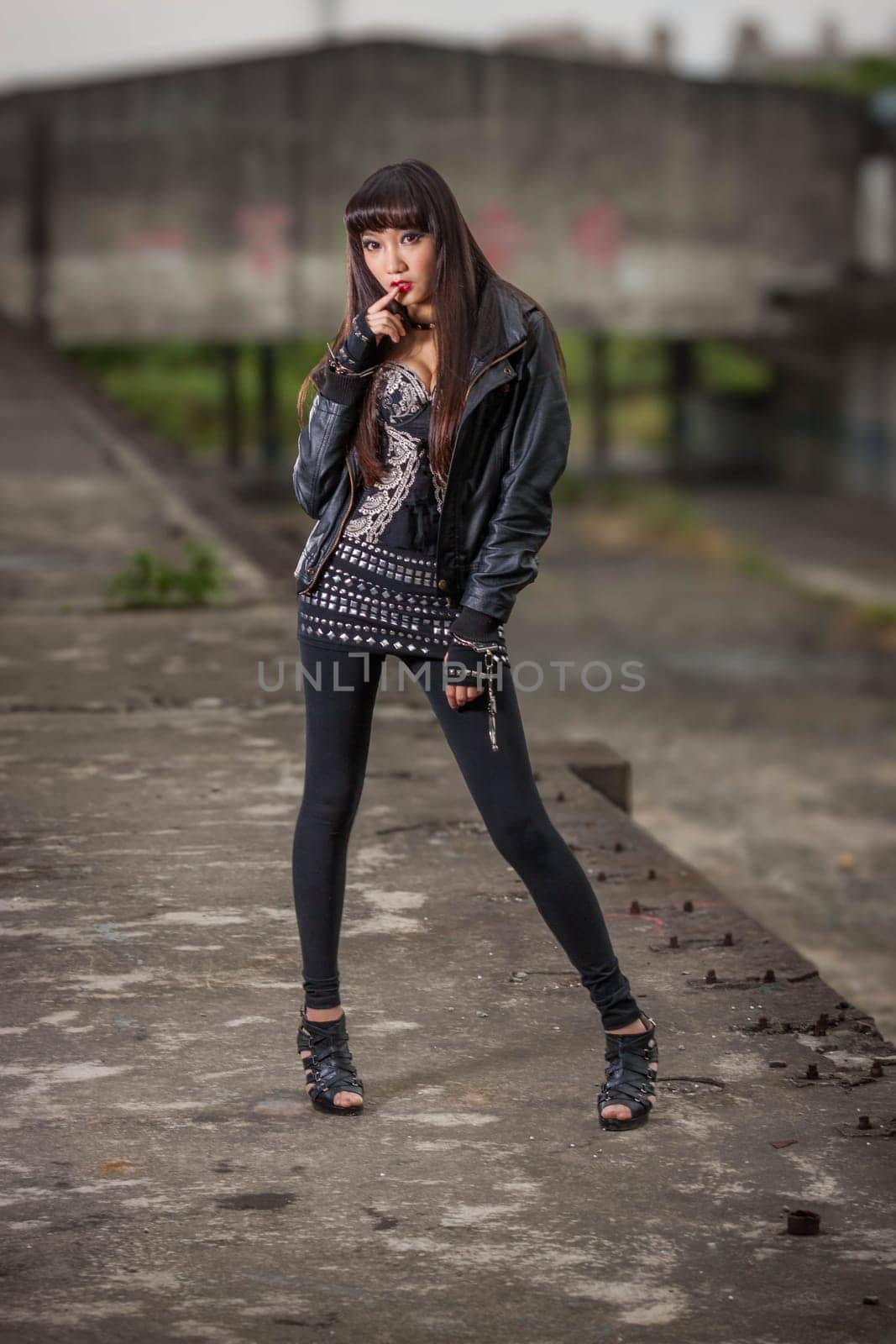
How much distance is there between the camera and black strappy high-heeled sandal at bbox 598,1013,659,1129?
10.4ft

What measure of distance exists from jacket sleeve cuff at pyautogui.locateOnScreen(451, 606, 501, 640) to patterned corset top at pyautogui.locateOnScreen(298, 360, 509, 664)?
0.18 feet

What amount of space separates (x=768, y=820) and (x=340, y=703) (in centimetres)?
670

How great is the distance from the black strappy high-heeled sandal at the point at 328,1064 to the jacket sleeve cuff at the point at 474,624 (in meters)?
0.75

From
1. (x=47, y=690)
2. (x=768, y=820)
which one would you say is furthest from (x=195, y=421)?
(x=47, y=690)

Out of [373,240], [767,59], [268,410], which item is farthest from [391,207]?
[767,59]

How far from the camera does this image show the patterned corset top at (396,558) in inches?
127

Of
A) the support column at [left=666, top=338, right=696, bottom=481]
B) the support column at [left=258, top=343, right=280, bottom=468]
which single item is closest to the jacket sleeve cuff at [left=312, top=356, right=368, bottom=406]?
the support column at [left=258, top=343, right=280, bottom=468]

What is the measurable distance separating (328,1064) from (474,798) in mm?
545

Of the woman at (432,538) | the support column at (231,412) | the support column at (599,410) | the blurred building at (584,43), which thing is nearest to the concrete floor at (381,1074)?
the woman at (432,538)

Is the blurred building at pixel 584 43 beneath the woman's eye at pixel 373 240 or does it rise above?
above

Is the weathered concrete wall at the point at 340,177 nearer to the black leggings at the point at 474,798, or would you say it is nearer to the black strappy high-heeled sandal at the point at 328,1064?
the black leggings at the point at 474,798

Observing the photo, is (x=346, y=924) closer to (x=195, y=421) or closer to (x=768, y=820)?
(x=768, y=820)

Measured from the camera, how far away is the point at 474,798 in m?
3.20

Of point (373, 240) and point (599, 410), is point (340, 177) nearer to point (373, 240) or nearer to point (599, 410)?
point (599, 410)
